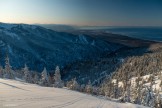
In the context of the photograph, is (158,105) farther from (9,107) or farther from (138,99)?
(9,107)

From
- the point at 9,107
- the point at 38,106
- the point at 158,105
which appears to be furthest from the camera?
the point at 158,105

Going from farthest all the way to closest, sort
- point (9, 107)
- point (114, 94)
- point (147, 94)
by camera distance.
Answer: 1. point (114, 94)
2. point (147, 94)
3. point (9, 107)

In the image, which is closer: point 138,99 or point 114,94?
point 138,99

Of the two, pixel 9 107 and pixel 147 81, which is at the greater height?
pixel 9 107

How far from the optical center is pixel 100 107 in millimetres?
33844

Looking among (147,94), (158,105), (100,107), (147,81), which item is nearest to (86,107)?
(100,107)

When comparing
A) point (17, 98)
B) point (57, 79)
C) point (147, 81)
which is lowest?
point (147, 81)

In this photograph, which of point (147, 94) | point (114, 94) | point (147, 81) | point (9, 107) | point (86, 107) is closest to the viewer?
point (9, 107)

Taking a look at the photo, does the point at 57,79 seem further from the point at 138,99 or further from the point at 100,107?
the point at 100,107

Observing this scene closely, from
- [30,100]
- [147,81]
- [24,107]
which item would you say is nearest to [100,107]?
[30,100]

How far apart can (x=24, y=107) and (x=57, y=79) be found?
85.9 meters

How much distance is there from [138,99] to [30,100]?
3286 inches

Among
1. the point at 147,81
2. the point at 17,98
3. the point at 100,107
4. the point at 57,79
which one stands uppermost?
the point at 17,98

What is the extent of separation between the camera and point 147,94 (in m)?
115
